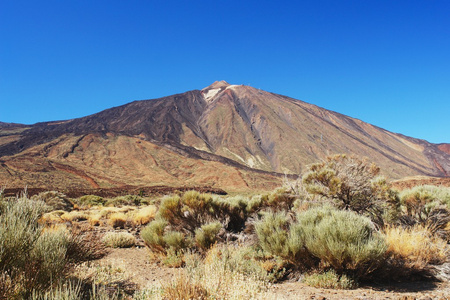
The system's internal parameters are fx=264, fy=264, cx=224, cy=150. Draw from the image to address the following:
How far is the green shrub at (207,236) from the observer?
259 inches

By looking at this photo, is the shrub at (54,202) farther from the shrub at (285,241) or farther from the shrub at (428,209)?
the shrub at (428,209)

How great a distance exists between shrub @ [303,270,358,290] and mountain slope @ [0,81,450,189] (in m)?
50.1

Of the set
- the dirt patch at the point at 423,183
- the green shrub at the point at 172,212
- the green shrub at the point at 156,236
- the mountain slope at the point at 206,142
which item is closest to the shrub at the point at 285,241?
the green shrub at the point at 156,236

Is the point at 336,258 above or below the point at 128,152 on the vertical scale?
below

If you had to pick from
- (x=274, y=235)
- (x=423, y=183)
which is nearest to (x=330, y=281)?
(x=274, y=235)

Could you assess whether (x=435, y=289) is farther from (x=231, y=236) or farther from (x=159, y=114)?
(x=159, y=114)

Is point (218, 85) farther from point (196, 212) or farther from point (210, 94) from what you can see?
point (196, 212)

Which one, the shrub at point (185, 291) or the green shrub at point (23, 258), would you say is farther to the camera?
the shrub at point (185, 291)

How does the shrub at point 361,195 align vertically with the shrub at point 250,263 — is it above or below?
above

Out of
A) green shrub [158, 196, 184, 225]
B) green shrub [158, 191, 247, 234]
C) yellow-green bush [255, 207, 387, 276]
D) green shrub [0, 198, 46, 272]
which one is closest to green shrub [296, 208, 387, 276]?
yellow-green bush [255, 207, 387, 276]

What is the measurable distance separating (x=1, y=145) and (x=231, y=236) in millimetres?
96404

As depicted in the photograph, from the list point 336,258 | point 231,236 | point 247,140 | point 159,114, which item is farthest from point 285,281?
point 159,114

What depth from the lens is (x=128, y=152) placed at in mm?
71312

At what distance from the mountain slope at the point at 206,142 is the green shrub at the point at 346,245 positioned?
5010 centimetres
